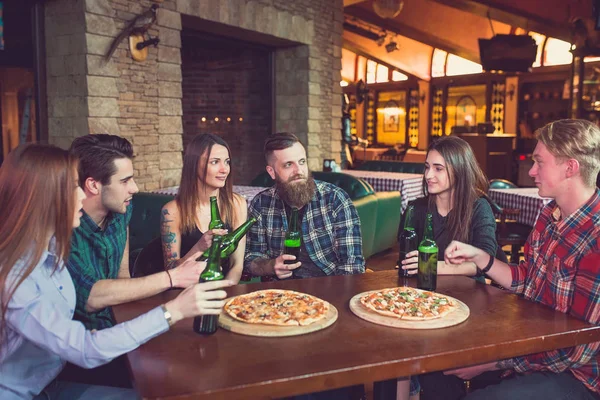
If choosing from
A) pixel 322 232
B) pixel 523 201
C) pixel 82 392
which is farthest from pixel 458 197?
pixel 523 201

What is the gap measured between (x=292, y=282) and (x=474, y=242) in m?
0.92

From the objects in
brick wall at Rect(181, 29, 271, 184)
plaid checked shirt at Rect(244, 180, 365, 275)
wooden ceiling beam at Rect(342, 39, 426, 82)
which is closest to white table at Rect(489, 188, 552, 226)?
plaid checked shirt at Rect(244, 180, 365, 275)

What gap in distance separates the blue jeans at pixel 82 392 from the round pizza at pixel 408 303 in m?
0.77

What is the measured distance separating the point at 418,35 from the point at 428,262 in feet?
39.3

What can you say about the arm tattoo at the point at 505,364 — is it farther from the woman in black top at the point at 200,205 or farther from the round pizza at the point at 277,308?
the woman in black top at the point at 200,205

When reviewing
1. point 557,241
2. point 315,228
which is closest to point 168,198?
point 315,228

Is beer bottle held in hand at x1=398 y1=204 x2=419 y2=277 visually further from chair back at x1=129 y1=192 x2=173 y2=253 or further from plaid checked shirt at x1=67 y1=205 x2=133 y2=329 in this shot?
chair back at x1=129 y1=192 x2=173 y2=253

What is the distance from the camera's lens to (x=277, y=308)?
1.67 m

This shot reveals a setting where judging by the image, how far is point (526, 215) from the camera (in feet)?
15.6

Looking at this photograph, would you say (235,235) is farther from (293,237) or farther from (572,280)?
(572,280)

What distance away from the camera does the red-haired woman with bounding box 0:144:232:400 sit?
135cm

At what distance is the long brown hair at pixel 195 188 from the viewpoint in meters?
Result: 2.59

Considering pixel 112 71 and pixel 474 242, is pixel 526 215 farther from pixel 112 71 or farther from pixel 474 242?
pixel 112 71

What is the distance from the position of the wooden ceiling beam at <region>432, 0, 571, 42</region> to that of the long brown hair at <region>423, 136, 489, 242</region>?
26.6 ft
